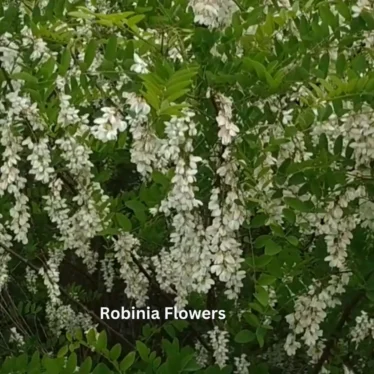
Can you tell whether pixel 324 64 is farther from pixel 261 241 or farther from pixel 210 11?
pixel 261 241

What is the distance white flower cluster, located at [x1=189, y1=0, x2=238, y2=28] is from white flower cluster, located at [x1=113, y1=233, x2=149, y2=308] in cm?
61

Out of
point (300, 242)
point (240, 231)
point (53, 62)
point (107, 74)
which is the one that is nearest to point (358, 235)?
point (300, 242)

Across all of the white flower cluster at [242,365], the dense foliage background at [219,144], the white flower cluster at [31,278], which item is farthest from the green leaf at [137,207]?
the white flower cluster at [31,278]

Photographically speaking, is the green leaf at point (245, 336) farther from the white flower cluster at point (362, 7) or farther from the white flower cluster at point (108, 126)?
the white flower cluster at point (362, 7)

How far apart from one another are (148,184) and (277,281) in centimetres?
43

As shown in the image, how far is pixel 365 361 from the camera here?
199cm

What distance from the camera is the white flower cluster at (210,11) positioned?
1.49 meters

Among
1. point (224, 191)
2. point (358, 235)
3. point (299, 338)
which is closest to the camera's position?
point (224, 191)

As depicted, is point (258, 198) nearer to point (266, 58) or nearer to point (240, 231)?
point (240, 231)

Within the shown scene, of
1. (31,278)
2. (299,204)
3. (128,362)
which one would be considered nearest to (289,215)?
(299,204)

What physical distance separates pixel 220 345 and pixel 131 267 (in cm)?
33

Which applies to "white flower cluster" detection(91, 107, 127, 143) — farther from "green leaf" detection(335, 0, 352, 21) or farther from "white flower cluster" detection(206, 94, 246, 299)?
"green leaf" detection(335, 0, 352, 21)

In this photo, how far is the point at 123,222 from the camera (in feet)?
5.76

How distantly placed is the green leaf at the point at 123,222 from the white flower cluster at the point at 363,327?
60cm
